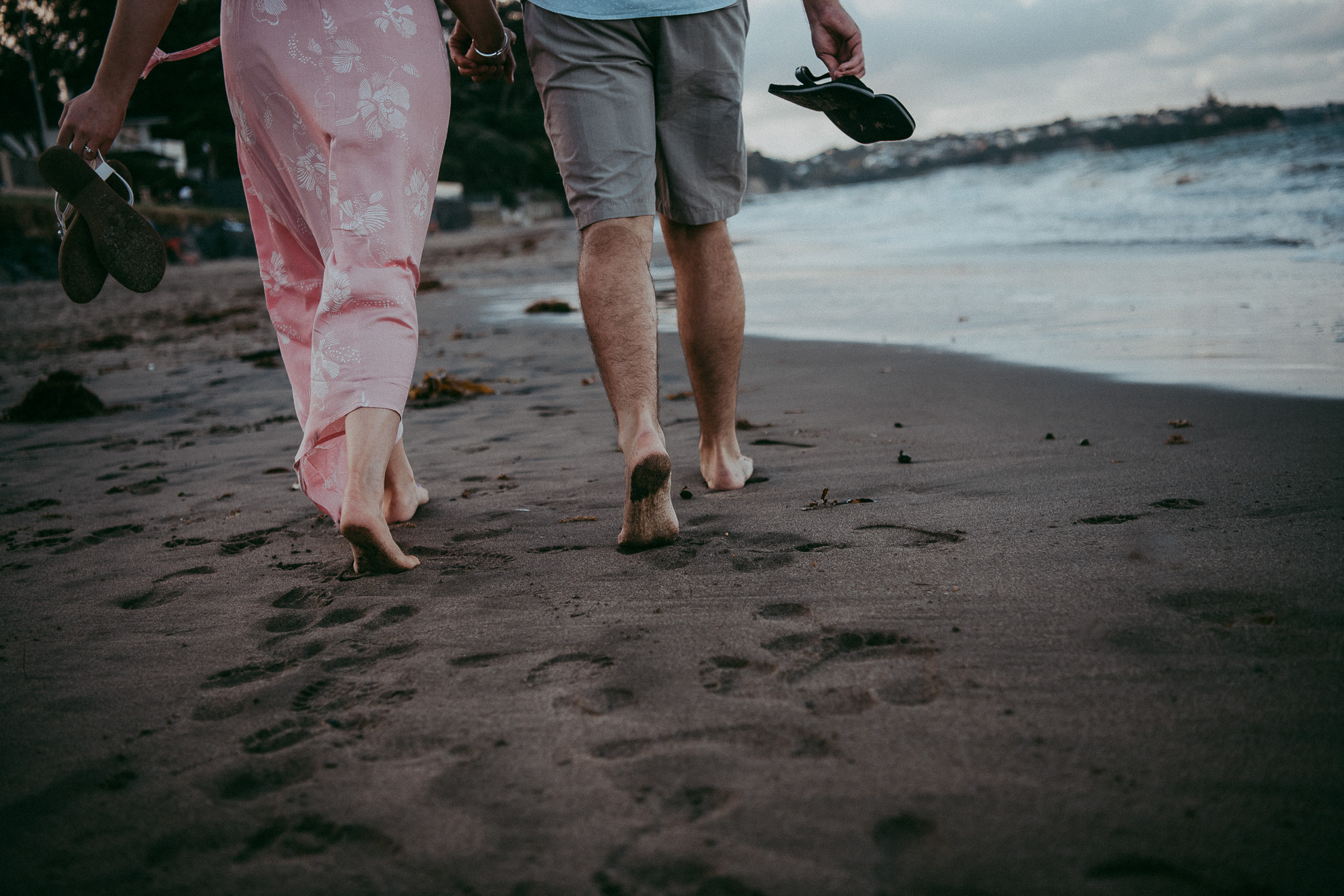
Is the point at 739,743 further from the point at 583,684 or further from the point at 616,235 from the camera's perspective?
the point at 616,235

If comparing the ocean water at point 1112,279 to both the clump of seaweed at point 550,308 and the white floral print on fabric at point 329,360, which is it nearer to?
the clump of seaweed at point 550,308

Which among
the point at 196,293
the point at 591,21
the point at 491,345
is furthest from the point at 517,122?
the point at 591,21

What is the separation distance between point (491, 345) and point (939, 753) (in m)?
4.49

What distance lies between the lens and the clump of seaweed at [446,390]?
12.1ft

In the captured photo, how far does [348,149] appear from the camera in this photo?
1.67 meters

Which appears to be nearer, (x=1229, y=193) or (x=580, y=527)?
(x=580, y=527)

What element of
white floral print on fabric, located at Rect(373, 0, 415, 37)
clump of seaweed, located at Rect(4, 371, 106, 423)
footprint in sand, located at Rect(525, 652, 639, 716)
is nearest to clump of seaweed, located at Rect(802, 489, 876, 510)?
footprint in sand, located at Rect(525, 652, 639, 716)

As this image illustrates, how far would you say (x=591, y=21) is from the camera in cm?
181

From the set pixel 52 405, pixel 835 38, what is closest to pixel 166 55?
pixel 835 38

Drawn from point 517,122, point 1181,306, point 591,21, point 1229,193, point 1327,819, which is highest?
point 517,122

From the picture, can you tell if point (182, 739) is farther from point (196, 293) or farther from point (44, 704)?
point (196, 293)

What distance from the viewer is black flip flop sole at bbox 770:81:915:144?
2053mm

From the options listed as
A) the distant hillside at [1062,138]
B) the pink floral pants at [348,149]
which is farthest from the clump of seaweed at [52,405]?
the distant hillside at [1062,138]

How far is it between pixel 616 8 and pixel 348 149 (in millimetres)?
616
